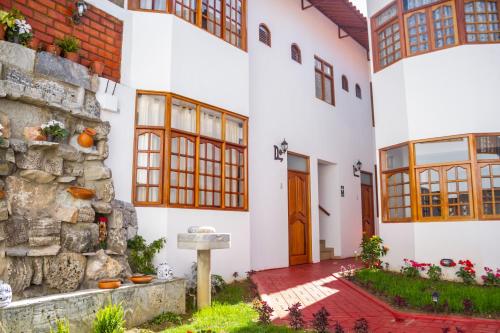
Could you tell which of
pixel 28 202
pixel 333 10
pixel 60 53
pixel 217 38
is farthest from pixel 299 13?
pixel 28 202

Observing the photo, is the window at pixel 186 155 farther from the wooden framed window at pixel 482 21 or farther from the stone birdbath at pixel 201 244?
the wooden framed window at pixel 482 21

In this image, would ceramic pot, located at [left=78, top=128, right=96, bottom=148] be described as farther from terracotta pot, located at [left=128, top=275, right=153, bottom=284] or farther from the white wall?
the white wall

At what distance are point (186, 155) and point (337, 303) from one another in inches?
131

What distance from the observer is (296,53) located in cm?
1154

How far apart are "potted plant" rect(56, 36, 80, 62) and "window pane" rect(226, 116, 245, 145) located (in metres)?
3.01

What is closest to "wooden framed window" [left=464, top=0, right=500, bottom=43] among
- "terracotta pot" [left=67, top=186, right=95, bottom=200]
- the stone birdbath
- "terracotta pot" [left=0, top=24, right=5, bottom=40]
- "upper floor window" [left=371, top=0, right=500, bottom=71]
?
"upper floor window" [left=371, top=0, right=500, bottom=71]

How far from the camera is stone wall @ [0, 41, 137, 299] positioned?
5.00m

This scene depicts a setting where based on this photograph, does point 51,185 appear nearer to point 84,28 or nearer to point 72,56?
point 72,56

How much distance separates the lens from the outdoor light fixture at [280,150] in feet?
32.8

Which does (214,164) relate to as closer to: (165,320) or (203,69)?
(203,69)

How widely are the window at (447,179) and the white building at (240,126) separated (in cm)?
264

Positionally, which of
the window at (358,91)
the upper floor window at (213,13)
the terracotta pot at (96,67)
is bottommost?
the terracotta pot at (96,67)

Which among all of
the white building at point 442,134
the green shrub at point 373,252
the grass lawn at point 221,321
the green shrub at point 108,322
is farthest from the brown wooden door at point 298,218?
the green shrub at point 108,322

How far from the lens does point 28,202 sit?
5371mm
